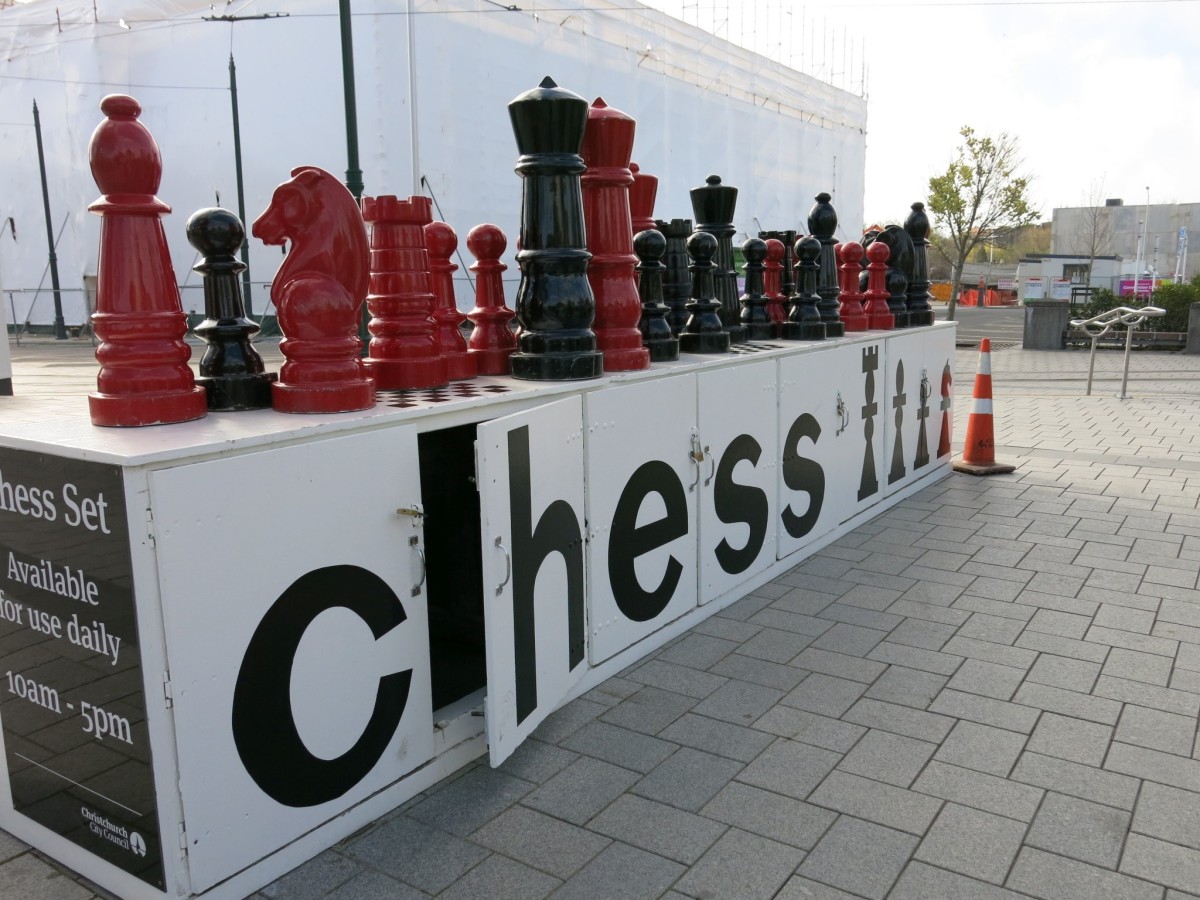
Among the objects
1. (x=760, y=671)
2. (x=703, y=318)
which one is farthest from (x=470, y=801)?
(x=703, y=318)

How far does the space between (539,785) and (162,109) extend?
81.6 ft

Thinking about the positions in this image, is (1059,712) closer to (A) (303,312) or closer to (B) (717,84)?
(A) (303,312)

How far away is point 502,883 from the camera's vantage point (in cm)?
225

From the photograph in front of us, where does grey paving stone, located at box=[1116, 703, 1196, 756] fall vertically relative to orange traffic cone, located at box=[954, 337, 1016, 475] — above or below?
below

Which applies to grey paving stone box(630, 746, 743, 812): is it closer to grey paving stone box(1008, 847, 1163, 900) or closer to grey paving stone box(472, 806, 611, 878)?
grey paving stone box(472, 806, 611, 878)

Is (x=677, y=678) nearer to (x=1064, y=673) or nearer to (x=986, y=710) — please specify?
(x=986, y=710)

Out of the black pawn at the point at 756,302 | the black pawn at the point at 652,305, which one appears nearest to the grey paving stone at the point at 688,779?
the black pawn at the point at 652,305

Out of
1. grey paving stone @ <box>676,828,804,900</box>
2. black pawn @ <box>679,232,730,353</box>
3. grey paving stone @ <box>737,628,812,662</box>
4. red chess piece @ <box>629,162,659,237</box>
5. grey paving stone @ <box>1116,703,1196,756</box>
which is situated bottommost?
grey paving stone @ <box>737,628,812,662</box>

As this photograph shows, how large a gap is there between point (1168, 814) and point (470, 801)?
6.14 feet

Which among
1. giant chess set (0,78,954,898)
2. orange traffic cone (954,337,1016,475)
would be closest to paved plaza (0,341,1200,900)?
giant chess set (0,78,954,898)

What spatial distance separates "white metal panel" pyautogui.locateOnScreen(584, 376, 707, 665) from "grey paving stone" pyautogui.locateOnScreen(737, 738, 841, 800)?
0.76 meters

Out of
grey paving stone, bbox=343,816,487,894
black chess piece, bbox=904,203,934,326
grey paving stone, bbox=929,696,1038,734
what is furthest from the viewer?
black chess piece, bbox=904,203,934,326

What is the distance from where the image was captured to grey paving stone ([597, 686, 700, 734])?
10.1ft

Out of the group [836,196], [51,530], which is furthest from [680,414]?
[836,196]
